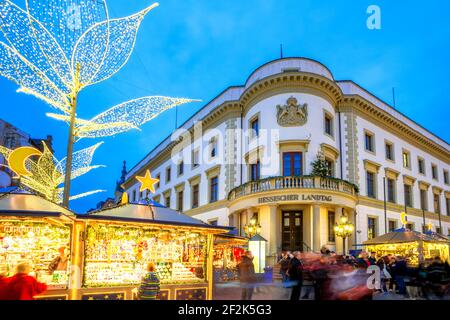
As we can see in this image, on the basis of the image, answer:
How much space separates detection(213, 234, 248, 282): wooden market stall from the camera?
67.2 feet

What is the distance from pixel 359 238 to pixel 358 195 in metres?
3.03

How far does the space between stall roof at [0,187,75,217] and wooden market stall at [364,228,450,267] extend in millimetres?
16172

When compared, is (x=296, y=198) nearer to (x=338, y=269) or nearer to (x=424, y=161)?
(x=338, y=269)

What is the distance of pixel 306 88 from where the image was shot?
2633 centimetres

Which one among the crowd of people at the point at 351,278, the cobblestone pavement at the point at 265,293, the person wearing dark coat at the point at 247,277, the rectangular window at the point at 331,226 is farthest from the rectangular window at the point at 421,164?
the person wearing dark coat at the point at 247,277

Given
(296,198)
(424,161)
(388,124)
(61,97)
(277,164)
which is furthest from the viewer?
(424,161)

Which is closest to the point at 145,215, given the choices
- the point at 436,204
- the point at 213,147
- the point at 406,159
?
the point at 213,147

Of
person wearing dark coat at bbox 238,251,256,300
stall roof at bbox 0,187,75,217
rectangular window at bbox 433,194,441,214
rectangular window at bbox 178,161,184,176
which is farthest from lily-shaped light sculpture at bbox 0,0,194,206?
rectangular window at bbox 433,194,441,214

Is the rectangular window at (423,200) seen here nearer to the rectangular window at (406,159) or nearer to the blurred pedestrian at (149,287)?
the rectangular window at (406,159)

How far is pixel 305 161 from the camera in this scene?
83.6ft

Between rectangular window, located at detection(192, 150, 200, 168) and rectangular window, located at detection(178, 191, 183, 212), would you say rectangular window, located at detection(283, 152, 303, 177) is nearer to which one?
rectangular window, located at detection(192, 150, 200, 168)

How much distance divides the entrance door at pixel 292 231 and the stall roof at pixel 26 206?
16507 millimetres
